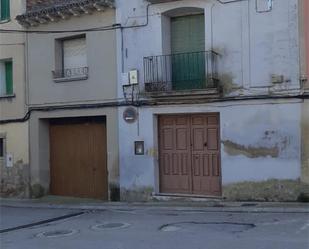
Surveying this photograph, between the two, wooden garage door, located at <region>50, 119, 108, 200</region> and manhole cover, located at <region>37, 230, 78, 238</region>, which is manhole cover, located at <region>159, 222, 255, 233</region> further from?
wooden garage door, located at <region>50, 119, 108, 200</region>

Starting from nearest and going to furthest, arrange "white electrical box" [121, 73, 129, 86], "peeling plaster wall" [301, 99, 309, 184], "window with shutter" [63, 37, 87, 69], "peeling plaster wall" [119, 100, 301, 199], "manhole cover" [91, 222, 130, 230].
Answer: "manhole cover" [91, 222, 130, 230], "peeling plaster wall" [301, 99, 309, 184], "peeling plaster wall" [119, 100, 301, 199], "white electrical box" [121, 73, 129, 86], "window with shutter" [63, 37, 87, 69]

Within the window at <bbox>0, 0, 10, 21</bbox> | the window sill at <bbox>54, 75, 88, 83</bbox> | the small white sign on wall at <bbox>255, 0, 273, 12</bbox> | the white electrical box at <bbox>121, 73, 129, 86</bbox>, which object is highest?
the window at <bbox>0, 0, 10, 21</bbox>

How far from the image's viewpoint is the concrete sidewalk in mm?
12164

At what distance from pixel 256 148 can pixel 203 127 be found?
168cm

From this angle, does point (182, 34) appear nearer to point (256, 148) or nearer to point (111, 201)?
point (256, 148)

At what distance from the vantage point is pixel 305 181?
12.7m

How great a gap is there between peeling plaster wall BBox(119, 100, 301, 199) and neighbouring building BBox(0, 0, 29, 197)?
4876 millimetres

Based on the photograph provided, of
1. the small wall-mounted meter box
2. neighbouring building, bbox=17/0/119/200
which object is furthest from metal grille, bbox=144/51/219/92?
the small wall-mounted meter box

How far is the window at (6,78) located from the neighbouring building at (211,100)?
491cm

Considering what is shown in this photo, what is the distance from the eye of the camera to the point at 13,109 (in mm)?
17969

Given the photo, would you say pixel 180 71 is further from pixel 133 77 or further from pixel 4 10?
pixel 4 10

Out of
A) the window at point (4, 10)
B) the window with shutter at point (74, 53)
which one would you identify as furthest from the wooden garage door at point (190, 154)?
the window at point (4, 10)

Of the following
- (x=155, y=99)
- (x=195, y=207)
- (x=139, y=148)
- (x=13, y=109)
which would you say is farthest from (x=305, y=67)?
(x=13, y=109)

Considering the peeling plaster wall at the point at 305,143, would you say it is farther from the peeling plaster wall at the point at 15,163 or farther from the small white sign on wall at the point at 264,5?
the peeling plaster wall at the point at 15,163
